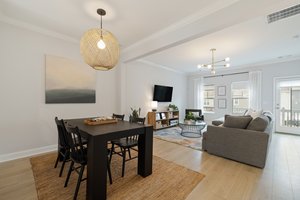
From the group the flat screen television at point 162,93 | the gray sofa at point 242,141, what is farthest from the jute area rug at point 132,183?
the flat screen television at point 162,93

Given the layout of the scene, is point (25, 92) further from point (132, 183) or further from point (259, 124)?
point (259, 124)

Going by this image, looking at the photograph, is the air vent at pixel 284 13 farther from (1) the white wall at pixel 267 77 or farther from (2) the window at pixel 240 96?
(2) the window at pixel 240 96

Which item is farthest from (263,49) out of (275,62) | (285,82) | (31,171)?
(31,171)

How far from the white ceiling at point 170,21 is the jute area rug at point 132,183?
95.1 inches

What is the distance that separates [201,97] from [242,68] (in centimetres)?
210

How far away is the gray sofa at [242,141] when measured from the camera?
8.13 ft

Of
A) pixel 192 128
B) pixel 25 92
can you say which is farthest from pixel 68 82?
pixel 192 128

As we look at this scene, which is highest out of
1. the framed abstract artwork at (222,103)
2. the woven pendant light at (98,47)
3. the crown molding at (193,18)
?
the crown molding at (193,18)

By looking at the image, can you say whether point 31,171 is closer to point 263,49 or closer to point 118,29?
point 118,29

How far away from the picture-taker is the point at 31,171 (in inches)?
89.4

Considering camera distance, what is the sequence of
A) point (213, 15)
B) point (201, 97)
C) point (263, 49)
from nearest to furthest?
1. point (213, 15)
2. point (263, 49)
3. point (201, 97)

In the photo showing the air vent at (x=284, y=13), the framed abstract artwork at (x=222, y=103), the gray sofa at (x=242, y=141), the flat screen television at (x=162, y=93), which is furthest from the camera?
the framed abstract artwork at (x=222, y=103)

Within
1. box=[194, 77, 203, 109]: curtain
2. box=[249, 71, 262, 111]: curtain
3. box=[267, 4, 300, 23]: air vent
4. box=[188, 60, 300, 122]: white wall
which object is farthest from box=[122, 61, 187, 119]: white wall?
box=[267, 4, 300, 23]: air vent

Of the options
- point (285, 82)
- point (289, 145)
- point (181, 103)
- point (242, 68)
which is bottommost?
point (289, 145)
